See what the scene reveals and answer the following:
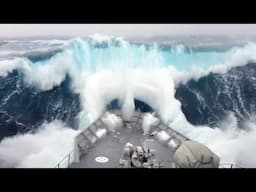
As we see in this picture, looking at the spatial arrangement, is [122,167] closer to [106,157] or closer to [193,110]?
[106,157]

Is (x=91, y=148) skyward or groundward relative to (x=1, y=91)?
groundward

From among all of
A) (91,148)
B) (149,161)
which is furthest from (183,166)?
(91,148)

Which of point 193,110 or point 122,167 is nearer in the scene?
point 122,167

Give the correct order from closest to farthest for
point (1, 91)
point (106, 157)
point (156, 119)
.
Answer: point (106, 157)
point (1, 91)
point (156, 119)

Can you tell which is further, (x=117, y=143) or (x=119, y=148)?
(x=117, y=143)

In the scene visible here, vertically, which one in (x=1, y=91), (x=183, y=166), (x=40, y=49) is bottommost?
(x=183, y=166)

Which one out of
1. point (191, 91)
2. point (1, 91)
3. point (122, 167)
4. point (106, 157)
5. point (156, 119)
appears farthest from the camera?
point (191, 91)
